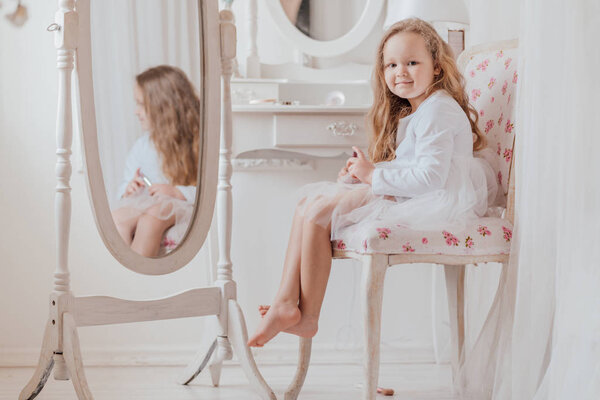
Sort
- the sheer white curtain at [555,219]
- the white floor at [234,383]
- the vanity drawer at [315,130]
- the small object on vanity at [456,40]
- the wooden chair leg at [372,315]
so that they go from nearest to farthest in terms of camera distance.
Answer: the sheer white curtain at [555,219], the wooden chair leg at [372,315], the white floor at [234,383], the vanity drawer at [315,130], the small object on vanity at [456,40]

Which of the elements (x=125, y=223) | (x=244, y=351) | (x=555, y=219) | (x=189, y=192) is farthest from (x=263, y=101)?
(x=555, y=219)

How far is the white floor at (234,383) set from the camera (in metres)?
2.08

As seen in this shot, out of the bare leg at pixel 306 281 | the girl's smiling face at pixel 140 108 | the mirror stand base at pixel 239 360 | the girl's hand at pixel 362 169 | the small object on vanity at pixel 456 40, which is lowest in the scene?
the mirror stand base at pixel 239 360

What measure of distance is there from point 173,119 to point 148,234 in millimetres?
317

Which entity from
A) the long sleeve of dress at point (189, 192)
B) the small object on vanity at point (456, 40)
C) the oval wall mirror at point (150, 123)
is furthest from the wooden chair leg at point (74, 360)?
the small object on vanity at point (456, 40)

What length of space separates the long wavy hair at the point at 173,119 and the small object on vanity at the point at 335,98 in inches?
27.2

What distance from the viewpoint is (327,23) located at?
2650 mm

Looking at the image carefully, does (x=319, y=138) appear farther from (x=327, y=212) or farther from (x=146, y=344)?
(x=146, y=344)

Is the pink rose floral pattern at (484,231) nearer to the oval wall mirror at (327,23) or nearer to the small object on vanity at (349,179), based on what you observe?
the small object on vanity at (349,179)

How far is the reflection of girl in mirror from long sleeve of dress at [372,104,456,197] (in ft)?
1.83

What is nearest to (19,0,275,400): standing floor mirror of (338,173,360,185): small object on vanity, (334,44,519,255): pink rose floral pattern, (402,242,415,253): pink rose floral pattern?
(338,173,360,185): small object on vanity

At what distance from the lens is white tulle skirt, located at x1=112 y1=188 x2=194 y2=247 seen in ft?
6.12

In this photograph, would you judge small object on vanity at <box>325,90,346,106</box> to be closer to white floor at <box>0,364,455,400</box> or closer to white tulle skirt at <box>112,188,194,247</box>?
white tulle skirt at <box>112,188,194,247</box>

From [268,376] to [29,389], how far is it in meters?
0.83
